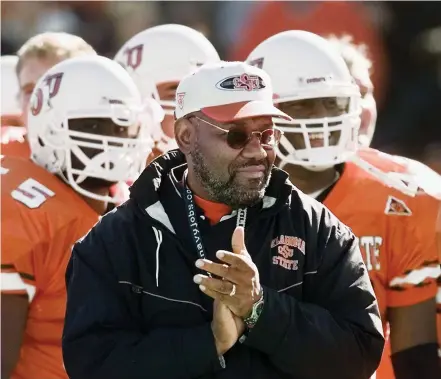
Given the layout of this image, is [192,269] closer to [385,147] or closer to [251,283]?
[251,283]

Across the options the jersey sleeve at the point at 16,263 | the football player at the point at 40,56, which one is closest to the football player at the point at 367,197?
the jersey sleeve at the point at 16,263

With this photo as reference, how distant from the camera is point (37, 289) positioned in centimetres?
351

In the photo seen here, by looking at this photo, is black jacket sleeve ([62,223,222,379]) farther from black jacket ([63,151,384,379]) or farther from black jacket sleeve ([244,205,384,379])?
black jacket sleeve ([244,205,384,379])

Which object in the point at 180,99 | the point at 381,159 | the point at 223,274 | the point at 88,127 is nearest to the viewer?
the point at 223,274

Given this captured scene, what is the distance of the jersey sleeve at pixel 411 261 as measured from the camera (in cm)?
357

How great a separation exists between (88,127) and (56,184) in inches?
9.6

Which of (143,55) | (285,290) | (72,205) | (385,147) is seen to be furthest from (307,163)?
(385,147)

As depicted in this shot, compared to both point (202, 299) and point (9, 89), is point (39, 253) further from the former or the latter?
point (9, 89)

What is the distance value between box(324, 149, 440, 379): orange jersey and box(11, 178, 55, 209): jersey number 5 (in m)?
0.98

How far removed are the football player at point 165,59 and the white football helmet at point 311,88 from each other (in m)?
0.85

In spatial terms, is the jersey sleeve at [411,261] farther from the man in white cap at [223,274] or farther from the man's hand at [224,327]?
the man's hand at [224,327]

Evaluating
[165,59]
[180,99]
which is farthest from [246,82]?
[165,59]

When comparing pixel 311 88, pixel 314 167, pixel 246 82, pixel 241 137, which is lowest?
pixel 314 167

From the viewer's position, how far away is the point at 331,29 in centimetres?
651
